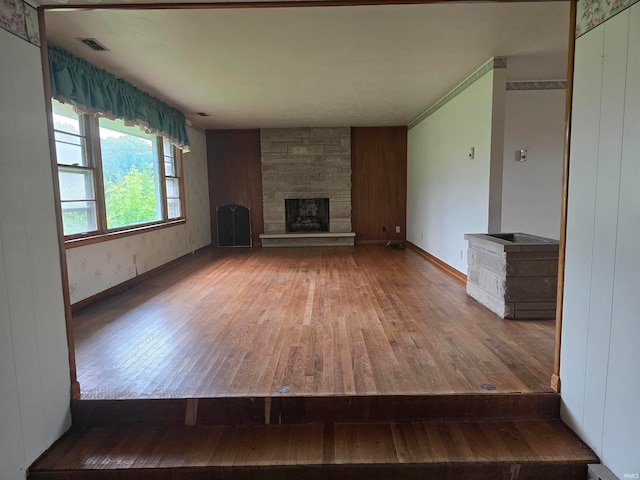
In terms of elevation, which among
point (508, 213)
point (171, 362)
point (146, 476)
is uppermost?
point (508, 213)

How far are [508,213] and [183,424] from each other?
441 centimetres

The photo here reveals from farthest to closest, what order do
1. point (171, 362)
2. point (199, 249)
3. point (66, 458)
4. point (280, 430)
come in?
point (199, 249), point (171, 362), point (280, 430), point (66, 458)

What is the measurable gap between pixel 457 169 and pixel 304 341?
311 centimetres

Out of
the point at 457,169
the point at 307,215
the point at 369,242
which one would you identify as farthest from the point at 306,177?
the point at 457,169

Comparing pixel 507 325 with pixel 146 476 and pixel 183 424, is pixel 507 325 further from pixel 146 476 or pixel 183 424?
pixel 146 476

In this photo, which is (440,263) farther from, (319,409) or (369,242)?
(319,409)

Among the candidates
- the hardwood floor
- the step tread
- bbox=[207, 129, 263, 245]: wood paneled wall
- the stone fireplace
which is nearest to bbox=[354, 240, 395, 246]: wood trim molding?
the stone fireplace

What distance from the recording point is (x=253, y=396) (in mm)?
1922

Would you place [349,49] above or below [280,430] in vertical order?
above

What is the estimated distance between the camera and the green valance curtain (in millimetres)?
3080

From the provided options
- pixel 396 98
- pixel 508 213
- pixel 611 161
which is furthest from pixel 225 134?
pixel 611 161

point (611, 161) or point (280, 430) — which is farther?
point (280, 430)

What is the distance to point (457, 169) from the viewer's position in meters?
4.59

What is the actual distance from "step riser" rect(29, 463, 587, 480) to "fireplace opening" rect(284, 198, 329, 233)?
614 cm
